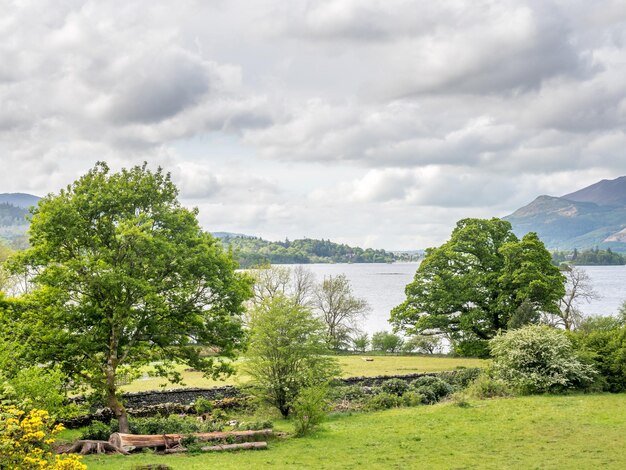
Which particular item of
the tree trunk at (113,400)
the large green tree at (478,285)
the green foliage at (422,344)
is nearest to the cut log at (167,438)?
the tree trunk at (113,400)

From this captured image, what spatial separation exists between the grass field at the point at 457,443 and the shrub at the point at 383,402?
315 centimetres

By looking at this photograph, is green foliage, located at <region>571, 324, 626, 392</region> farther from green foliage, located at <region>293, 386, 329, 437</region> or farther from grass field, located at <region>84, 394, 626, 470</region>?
green foliage, located at <region>293, 386, 329, 437</region>

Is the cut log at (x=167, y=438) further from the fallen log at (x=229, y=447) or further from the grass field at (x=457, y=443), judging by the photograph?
the grass field at (x=457, y=443)

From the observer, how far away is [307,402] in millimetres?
20281

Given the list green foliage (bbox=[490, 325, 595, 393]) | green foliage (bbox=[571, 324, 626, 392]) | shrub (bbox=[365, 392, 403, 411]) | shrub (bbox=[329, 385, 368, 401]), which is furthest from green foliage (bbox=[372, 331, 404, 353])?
shrub (bbox=[365, 392, 403, 411])

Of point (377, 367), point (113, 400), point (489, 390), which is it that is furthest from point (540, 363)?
point (113, 400)

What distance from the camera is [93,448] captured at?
18047mm

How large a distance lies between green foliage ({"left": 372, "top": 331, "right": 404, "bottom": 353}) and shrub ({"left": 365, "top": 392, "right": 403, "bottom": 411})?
27798 mm

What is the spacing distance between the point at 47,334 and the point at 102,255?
11.2ft

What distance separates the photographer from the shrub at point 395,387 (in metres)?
30.4

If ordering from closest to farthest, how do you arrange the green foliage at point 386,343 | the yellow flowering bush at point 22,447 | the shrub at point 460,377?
the yellow flowering bush at point 22,447 < the shrub at point 460,377 < the green foliage at point 386,343

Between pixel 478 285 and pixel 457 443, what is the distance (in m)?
27.0

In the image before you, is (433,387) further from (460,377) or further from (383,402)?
(383,402)

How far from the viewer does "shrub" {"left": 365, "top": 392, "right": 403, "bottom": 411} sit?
89.9 feet
